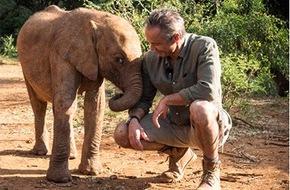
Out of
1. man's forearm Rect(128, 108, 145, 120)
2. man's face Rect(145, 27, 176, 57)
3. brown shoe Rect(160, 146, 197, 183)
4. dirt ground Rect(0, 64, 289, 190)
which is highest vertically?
man's face Rect(145, 27, 176, 57)

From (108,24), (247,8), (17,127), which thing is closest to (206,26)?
(247,8)

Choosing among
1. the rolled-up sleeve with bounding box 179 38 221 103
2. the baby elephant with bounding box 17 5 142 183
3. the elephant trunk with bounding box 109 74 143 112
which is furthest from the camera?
the baby elephant with bounding box 17 5 142 183

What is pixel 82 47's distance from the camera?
19.2 ft

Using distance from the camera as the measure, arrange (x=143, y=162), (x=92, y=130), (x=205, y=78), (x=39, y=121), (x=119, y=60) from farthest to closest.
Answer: (x=39, y=121) → (x=143, y=162) → (x=92, y=130) → (x=119, y=60) → (x=205, y=78)

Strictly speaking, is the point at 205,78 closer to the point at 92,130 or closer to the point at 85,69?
the point at 85,69

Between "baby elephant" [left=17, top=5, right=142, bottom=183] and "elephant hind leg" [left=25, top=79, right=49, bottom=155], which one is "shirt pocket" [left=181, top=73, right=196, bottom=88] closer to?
"baby elephant" [left=17, top=5, right=142, bottom=183]

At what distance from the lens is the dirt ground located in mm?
5793

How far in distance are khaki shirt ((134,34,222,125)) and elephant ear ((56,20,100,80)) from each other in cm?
50

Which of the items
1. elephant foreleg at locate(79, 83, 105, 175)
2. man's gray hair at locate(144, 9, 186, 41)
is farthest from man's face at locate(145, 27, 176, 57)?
elephant foreleg at locate(79, 83, 105, 175)

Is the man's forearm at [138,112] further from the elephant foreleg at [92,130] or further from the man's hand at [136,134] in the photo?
the elephant foreleg at [92,130]

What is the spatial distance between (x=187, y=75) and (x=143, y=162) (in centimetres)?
170

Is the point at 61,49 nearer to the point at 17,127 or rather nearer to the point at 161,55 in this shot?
the point at 161,55

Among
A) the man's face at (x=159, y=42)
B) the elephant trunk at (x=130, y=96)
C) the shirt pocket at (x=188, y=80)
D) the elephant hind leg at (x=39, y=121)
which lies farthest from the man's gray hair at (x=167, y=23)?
the elephant hind leg at (x=39, y=121)

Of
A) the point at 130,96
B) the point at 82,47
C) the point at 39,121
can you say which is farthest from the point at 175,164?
the point at 39,121
